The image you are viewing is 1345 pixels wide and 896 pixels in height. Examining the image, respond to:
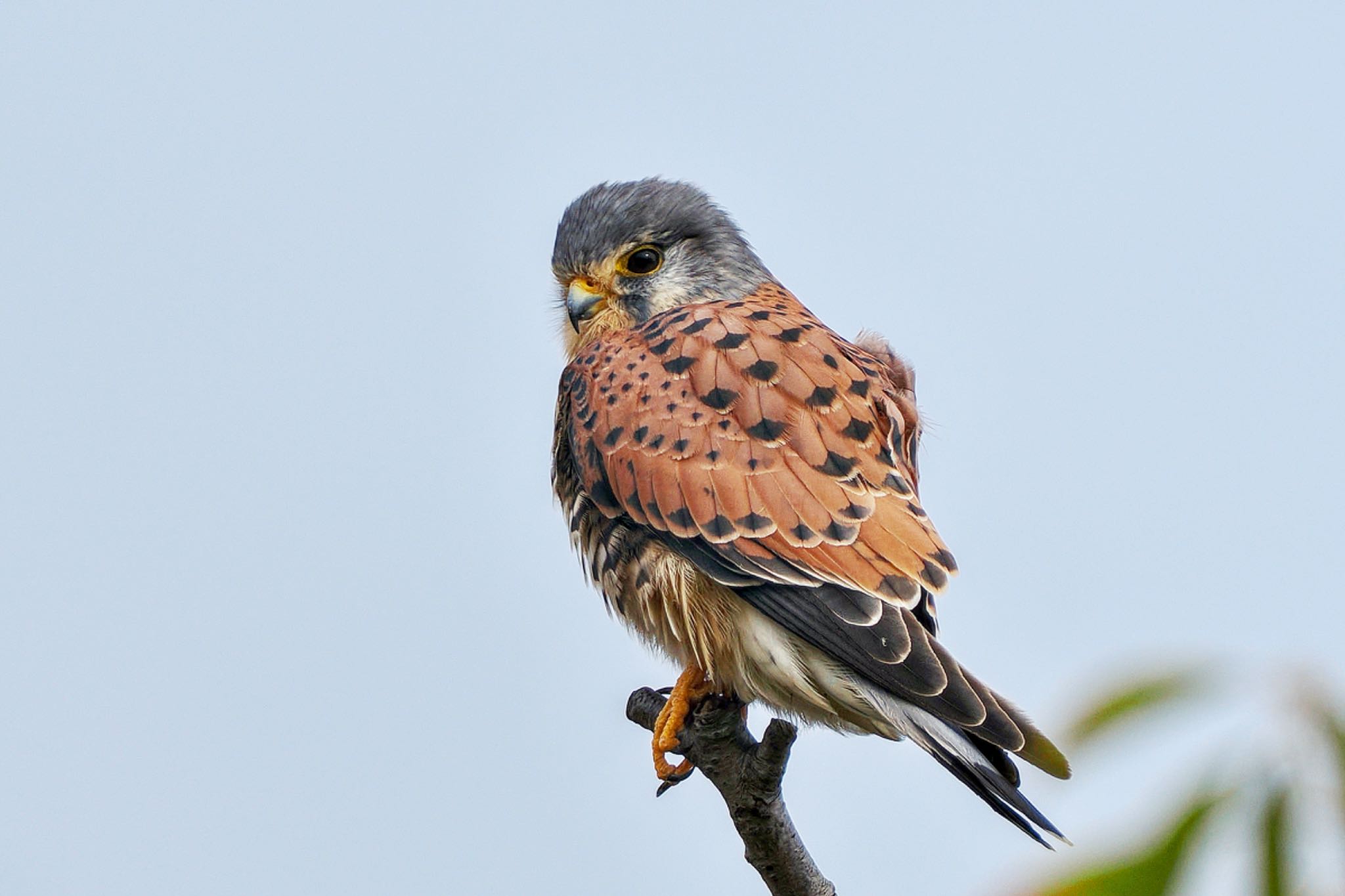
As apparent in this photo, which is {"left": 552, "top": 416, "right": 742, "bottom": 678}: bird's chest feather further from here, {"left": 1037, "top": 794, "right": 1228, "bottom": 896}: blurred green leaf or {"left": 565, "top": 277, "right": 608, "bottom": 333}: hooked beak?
{"left": 1037, "top": 794, "right": 1228, "bottom": 896}: blurred green leaf

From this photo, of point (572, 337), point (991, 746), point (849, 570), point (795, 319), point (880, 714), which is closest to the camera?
point (991, 746)

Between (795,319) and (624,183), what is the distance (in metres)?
0.85

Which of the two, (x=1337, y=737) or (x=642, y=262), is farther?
(x=642, y=262)

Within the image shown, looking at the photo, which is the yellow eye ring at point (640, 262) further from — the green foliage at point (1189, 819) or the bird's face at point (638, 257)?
the green foliage at point (1189, 819)

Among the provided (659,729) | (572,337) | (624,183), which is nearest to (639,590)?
(659,729)

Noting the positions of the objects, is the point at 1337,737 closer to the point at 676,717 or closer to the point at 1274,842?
the point at 1274,842

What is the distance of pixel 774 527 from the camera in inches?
122

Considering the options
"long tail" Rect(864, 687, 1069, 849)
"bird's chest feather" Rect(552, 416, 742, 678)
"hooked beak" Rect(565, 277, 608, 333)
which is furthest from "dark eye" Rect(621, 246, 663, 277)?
"long tail" Rect(864, 687, 1069, 849)

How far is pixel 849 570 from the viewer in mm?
2986

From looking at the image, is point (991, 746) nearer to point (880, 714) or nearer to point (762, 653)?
point (880, 714)

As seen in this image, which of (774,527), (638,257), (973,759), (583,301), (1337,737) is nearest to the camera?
(1337,737)

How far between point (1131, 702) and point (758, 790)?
2031 millimetres

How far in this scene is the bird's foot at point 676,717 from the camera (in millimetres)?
3205

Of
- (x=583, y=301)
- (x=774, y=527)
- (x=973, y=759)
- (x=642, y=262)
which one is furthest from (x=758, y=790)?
(x=642, y=262)
